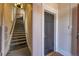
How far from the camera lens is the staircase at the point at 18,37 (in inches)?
79.4

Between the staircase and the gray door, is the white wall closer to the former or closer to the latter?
the gray door

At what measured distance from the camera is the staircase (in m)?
2.02

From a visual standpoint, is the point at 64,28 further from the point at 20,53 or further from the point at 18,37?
the point at 20,53

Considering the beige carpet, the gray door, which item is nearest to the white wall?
the gray door

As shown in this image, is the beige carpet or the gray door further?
the gray door

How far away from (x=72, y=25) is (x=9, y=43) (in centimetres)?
113

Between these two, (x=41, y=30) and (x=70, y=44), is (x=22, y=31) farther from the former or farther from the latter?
(x=70, y=44)

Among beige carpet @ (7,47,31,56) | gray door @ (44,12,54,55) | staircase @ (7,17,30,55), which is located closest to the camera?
beige carpet @ (7,47,31,56)

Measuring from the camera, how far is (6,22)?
2.12m

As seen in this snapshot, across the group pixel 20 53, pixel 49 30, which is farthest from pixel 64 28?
pixel 20 53

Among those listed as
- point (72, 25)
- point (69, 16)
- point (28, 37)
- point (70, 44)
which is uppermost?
point (69, 16)

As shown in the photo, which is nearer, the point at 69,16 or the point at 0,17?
the point at 0,17

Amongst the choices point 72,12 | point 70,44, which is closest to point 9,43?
point 70,44

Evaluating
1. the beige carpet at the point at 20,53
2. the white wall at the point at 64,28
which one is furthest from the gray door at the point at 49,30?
the beige carpet at the point at 20,53
